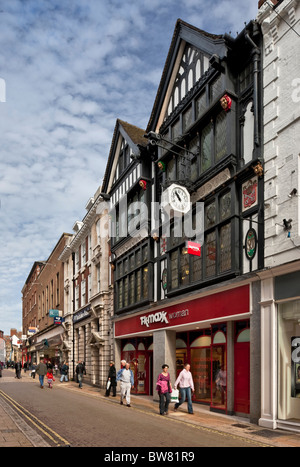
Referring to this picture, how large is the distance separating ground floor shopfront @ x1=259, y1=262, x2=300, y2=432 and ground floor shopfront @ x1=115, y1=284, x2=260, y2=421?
1.89 feet

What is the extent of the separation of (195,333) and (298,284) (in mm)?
8062

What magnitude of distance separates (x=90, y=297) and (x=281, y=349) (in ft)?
75.7

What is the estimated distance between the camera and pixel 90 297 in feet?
113

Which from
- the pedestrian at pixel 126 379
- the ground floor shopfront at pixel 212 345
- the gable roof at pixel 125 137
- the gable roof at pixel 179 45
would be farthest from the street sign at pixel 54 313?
the pedestrian at pixel 126 379

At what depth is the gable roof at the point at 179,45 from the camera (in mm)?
16850

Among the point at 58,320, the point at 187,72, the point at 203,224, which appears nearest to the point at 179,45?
the point at 187,72

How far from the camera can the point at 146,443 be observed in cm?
977

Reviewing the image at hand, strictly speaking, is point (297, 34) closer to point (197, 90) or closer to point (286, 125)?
point (286, 125)

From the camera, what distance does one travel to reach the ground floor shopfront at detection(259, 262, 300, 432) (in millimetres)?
12180

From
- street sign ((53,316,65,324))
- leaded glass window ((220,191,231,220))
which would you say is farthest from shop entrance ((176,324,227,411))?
street sign ((53,316,65,324))

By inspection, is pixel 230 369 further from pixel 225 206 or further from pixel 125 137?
pixel 125 137

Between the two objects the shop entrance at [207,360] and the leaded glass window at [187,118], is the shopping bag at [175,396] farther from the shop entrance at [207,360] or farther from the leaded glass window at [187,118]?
the leaded glass window at [187,118]

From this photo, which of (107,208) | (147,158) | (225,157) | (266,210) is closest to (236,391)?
(266,210)

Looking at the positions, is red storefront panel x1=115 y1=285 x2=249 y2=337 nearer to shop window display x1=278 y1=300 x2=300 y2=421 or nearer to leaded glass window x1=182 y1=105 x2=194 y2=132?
shop window display x1=278 y1=300 x2=300 y2=421
